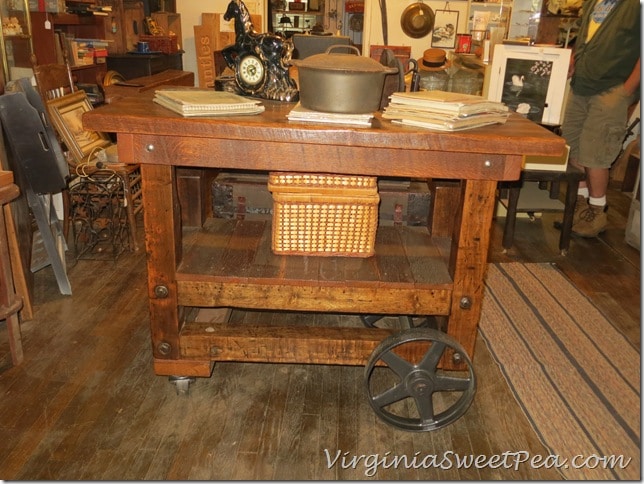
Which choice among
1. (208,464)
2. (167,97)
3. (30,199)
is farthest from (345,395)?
(30,199)

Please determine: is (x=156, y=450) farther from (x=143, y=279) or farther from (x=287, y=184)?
(x=143, y=279)

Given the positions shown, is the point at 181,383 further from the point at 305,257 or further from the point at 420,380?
the point at 420,380

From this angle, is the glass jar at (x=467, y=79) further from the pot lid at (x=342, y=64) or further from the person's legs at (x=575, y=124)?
the pot lid at (x=342, y=64)

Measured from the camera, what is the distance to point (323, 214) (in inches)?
87.0

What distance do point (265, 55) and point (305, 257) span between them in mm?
780

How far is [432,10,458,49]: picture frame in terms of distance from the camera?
23.2 feet

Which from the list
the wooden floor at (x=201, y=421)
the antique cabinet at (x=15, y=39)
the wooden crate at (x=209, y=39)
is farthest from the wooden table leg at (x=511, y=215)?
the wooden crate at (x=209, y=39)

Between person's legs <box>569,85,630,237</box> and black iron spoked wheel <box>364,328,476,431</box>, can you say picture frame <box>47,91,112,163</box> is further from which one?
person's legs <box>569,85,630,237</box>

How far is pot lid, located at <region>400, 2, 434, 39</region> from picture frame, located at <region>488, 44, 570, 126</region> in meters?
3.08

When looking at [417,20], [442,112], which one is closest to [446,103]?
Result: [442,112]

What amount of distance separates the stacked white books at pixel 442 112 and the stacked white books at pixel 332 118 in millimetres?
126

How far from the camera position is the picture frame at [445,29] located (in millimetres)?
7074

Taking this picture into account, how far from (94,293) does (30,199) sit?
561mm

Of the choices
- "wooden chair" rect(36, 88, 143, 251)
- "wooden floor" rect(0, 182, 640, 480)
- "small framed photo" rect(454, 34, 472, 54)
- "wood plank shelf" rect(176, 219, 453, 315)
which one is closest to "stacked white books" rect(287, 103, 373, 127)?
"wood plank shelf" rect(176, 219, 453, 315)
